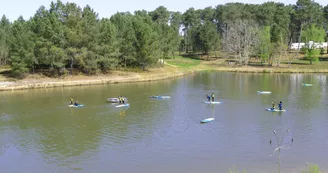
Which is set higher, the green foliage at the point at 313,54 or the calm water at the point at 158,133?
the green foliage at the point at 313,54

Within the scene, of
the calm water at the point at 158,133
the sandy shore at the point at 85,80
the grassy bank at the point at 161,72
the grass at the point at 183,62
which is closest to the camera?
the calm water at the point at 158,133

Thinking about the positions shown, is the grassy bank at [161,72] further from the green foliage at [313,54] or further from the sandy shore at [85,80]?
the green foliage at [313,54]

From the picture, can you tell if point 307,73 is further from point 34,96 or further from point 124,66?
point 34,96

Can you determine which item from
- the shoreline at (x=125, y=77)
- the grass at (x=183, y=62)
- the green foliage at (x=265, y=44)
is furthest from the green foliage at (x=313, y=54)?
the grass at (x=183, y=62)

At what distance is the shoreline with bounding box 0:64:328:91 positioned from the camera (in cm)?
7050

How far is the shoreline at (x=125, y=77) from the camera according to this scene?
2776 inches

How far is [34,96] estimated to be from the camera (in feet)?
198

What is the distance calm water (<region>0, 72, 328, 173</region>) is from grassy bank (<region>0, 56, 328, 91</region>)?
977cm

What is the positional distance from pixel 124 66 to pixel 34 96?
34.6m

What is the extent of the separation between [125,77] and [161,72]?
1410cm

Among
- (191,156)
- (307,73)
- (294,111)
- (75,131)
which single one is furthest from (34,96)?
(307,73)

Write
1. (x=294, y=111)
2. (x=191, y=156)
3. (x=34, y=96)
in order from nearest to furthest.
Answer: (x=191, y=156) → (x=294, y=111) → (x=34, y=96)

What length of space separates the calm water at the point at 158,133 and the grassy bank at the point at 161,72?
977 cm

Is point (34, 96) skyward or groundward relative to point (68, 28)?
groundward
